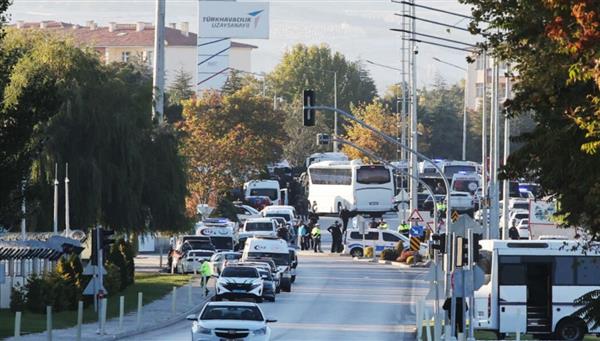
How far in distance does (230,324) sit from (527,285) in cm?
1030

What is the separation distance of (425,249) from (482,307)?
35333 millimetres

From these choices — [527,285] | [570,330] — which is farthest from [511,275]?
[570,330]

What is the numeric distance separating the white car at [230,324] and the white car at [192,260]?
31.4 metres

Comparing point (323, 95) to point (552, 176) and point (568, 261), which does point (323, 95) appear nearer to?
point (568, 261)

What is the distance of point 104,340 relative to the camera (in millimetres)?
40500

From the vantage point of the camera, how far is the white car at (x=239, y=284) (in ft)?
172

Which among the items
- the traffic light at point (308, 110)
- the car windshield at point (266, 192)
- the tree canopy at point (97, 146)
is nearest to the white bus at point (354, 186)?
the car windshield at point (266, 192)

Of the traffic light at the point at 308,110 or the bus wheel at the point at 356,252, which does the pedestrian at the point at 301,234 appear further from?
the traffic light at the point at 308,110

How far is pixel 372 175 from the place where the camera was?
3930 inches

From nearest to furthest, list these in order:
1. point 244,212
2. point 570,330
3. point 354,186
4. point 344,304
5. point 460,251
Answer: point 460,251, point 570,330, point 344,304, point 354,186, point 244,212

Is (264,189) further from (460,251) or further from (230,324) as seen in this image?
(460,251)

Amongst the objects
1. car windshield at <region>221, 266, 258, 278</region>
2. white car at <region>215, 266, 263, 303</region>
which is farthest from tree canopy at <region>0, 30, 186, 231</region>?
white car at <region>215, 266, 263, 303</region>

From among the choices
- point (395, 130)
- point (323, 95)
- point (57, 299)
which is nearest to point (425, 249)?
point (57, 299)

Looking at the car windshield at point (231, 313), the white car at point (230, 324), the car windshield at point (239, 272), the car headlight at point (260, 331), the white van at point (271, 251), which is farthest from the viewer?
the white van at point (271, 251)
